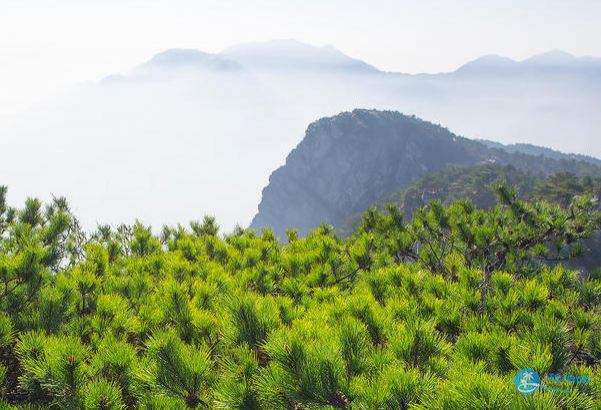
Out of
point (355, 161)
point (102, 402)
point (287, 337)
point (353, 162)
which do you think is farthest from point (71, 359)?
point (355, 161)

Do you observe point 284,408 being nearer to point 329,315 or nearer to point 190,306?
point 329,315

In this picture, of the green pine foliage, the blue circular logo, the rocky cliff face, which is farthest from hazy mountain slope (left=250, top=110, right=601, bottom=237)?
the blue circular logo

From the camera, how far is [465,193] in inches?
2795

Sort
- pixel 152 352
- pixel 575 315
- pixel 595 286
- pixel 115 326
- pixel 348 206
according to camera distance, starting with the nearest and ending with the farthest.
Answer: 1. pixel 152 352
2. pixel 575 315
3. pixel 115 326
4. pixel 595 286
5. pixel 348 206

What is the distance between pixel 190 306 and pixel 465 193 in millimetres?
78292

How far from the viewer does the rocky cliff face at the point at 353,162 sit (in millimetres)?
130250

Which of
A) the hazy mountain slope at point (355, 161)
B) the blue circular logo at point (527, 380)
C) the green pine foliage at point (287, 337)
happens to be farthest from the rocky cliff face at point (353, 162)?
the blue circular logo at point (527, 380)

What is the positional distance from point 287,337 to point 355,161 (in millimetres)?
135398

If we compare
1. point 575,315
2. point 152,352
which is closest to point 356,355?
point 152,352

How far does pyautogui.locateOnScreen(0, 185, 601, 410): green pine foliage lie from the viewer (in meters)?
1.07

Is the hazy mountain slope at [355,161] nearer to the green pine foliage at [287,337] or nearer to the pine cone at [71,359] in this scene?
the green pine foliage at [287,337]

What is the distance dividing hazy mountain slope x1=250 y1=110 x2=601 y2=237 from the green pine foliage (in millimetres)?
123935

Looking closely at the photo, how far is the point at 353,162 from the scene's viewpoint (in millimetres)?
133375

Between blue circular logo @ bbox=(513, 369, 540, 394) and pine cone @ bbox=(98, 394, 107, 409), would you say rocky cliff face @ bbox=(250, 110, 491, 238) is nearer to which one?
blue circular logo @ bbox=(513, 369, 540, 394)
